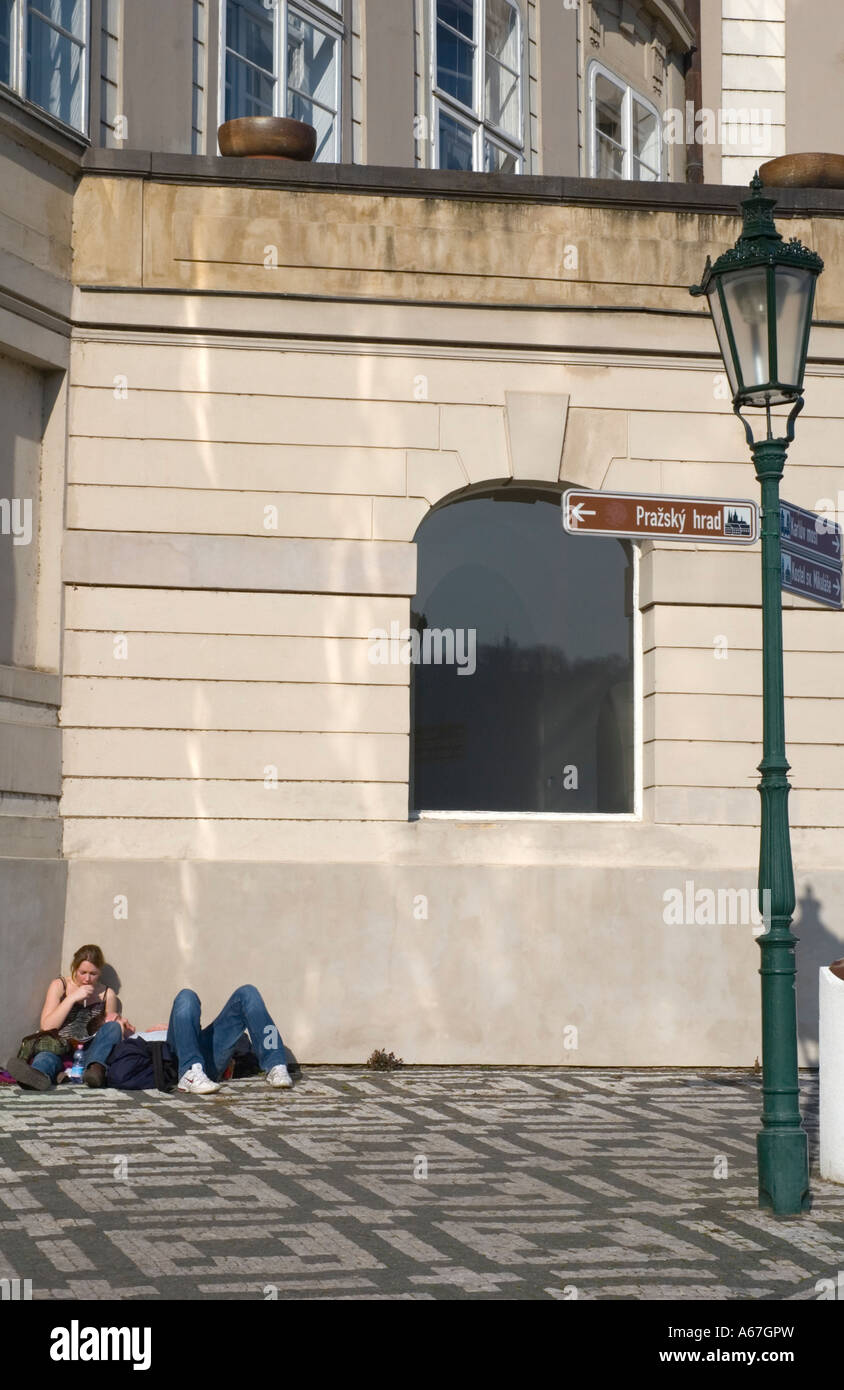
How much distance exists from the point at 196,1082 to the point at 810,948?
4730 mm

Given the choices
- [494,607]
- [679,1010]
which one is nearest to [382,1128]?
[679,1010]

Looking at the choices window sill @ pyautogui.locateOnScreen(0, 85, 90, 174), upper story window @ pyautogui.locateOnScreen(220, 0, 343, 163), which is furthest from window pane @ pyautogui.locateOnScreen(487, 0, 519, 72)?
window sill @ pyautogui.locateOnScreen(0, 85, 90, 174)

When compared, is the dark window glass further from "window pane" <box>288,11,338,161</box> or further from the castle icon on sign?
the castle icon on sign

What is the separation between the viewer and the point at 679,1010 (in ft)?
40.0

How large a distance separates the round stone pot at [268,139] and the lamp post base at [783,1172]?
8.34 metres

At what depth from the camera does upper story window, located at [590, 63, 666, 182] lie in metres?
17.9

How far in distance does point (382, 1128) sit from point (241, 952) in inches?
106

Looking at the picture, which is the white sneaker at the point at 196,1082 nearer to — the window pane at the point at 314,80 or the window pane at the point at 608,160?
the window pane at the point at 314,80

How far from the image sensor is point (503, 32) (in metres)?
16.8

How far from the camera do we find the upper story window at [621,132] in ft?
58.6

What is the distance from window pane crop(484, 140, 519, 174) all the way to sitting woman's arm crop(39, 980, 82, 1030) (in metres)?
9.08

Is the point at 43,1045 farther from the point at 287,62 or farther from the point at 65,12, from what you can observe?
the point at 287,62

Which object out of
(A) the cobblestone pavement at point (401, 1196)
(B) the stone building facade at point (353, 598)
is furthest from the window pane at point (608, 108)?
(A) the cobblestone pavement at point (401, 1196)
